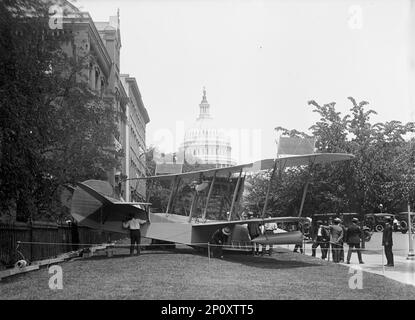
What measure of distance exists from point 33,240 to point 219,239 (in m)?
4.90

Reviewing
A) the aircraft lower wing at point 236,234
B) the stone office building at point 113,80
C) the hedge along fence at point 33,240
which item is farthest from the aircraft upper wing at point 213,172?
the hedge along fence at point 33,240

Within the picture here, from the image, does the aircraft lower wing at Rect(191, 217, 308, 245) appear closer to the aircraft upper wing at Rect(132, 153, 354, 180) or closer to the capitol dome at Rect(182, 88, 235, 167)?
the aircraft upper wing at Rect(132, 153, 354, 180)

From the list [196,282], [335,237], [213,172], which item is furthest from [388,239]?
[196,282]

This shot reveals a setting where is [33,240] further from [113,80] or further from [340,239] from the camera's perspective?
[113,80]

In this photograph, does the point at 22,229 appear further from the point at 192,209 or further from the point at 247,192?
the point at 247,192

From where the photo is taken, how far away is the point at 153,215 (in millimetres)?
16328

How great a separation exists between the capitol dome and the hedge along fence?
13.6 feet

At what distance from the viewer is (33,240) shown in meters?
13.1

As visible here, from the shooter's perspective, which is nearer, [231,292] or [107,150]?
[231,292]

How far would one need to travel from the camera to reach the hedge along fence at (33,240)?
11477 millimetres

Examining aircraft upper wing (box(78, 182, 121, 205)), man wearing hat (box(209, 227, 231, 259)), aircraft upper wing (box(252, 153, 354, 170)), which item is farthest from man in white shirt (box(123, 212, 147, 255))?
aircraft upper wing (box(252, 153, 354, 170))
